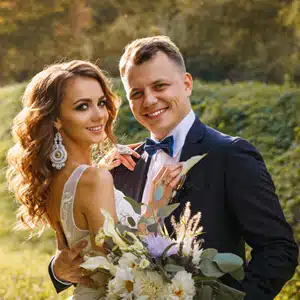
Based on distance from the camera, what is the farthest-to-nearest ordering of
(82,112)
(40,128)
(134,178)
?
1. (134,178)
2. (40,128)
3. (82,112)

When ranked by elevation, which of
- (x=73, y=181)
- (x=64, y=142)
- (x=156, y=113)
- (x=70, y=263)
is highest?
(x=156, y=113)

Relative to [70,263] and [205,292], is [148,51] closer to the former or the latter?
[70,263]

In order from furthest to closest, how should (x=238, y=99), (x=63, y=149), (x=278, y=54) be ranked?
(x=278, y=54)
(x=238, y=99)
(x=63, y=149)

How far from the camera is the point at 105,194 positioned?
3.03 m

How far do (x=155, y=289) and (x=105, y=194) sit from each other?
2.34 ft

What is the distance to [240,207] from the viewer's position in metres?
3.00

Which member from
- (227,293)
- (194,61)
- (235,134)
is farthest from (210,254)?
(194,61)

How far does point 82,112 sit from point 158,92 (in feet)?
1.41

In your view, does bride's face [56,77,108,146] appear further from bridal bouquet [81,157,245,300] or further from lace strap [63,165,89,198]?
bridal bouquet [81,157,245,300]

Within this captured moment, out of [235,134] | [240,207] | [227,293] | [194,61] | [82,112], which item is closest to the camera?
[227,293]

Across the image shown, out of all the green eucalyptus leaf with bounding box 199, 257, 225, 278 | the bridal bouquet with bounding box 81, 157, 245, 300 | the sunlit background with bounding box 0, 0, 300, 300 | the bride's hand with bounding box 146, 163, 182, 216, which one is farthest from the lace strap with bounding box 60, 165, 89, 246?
the sunlit background with bounding box 0, 0, 300, 300

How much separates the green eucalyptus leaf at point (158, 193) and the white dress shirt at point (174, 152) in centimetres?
18

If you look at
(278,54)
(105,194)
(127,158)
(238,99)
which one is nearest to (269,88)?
(238,99)

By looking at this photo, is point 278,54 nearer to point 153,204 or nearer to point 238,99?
point 238,99
